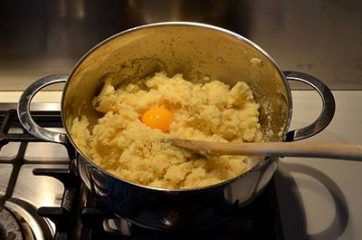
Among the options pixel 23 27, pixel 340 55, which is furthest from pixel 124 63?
pixel 340 55

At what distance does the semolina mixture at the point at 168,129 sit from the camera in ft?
2.37

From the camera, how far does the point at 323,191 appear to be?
84 cm

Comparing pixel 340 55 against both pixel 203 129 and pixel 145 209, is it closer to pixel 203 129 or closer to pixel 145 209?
pixel 203 129

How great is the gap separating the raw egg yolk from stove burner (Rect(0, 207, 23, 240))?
0.26 m

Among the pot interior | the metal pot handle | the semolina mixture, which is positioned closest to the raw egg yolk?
the semolina mixture

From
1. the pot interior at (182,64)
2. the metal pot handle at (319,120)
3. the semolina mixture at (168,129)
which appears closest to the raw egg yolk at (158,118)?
the semolina mixture at (168,129)

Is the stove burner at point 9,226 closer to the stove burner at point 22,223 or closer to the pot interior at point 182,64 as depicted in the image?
the stove burner at point 22,223

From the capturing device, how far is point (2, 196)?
2.64ft

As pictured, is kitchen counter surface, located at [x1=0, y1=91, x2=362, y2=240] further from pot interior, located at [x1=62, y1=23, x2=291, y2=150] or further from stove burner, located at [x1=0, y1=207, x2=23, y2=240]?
stove burner, located at [x1=0, y1=207, x2=23, y2=240]

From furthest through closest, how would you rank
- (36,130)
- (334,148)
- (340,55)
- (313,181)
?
(340,55) < (313,181) < (36,130) < (334,148)

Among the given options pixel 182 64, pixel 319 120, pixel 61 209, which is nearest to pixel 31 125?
pixel 61 209

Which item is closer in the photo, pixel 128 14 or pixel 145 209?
pixel 145 209

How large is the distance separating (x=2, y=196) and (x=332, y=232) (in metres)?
0.55

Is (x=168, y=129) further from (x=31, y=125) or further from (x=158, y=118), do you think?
(x=31, y=125)
